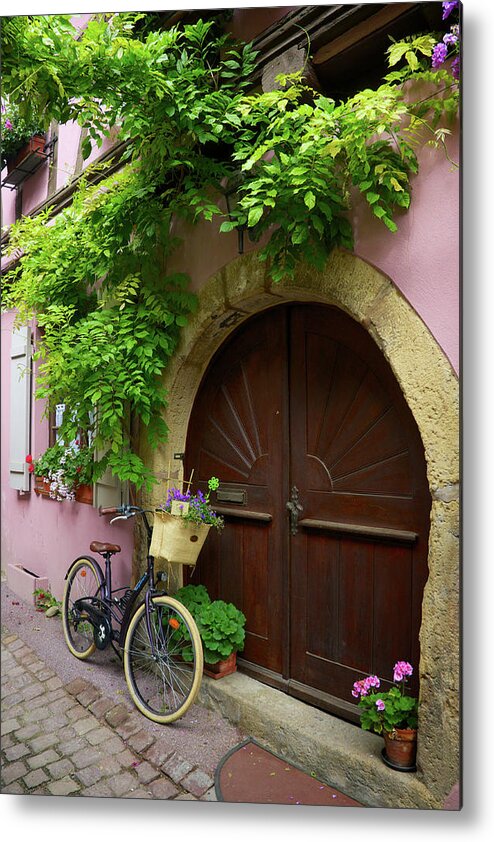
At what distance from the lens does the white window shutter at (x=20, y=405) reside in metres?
2.08

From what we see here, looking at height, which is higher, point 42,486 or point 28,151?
point 28,151

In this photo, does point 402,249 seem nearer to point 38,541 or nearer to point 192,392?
point 192,392

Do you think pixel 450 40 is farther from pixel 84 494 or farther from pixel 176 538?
pixel 84 494

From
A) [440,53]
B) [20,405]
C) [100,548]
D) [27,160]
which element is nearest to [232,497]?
[100,548]

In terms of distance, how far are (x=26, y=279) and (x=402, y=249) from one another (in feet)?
4.94

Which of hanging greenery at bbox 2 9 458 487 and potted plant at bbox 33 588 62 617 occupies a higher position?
hanging greenery at bbox 2 9 458 487

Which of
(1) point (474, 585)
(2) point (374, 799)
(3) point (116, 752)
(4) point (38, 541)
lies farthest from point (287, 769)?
(4) point (38, 541)

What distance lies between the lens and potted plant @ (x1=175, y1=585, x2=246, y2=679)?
2168mm

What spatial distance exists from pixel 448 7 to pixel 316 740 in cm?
223

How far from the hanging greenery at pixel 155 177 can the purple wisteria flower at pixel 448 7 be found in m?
0.10

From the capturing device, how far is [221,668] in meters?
2.22

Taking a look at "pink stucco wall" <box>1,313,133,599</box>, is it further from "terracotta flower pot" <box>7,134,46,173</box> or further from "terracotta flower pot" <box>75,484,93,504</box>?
"terracotta flower pot" <box>7,134,46,173</box>

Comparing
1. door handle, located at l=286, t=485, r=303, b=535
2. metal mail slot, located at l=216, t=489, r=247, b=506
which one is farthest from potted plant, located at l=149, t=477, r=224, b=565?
door handle, located at l=286, t=485, r=303, b=535

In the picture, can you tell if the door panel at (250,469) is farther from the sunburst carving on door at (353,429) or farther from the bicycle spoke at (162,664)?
the bicycle spoke at (162,664)
